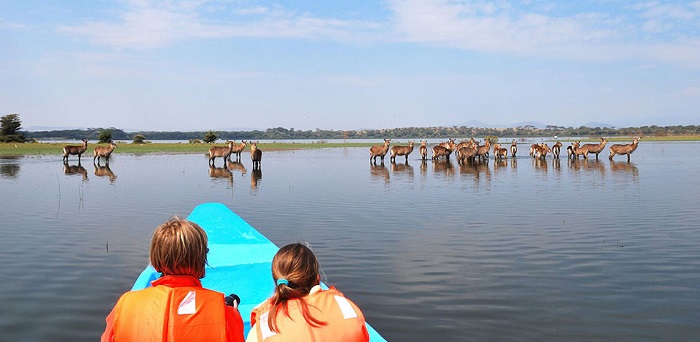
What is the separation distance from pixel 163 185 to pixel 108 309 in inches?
644

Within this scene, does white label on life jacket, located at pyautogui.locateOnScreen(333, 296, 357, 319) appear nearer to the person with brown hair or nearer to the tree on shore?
the person with brown hair

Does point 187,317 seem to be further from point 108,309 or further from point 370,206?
point 370,206

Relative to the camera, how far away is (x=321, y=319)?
11.5 ft

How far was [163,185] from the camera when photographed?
23531 millimetres

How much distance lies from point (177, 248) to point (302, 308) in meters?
0.79

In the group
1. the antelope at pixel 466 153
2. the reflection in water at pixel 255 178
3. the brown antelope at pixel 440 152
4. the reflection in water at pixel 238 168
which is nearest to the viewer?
the reflection in water at pixel 255 178

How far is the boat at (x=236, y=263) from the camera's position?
255 inches

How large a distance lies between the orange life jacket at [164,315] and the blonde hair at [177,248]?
4.6 inches

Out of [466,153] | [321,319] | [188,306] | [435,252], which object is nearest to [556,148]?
[466,153]

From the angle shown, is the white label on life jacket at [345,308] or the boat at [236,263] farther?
the boat at [236,263]

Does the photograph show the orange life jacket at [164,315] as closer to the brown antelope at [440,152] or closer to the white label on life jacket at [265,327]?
the white label on life jacket at [265,327]

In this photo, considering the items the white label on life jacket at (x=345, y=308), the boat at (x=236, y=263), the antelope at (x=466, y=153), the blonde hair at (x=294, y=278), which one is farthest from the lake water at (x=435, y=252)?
the antelope at (x=466, y=153)

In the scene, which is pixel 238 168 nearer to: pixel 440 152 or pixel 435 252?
pixel 440 152

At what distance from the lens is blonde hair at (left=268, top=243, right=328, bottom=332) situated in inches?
137
